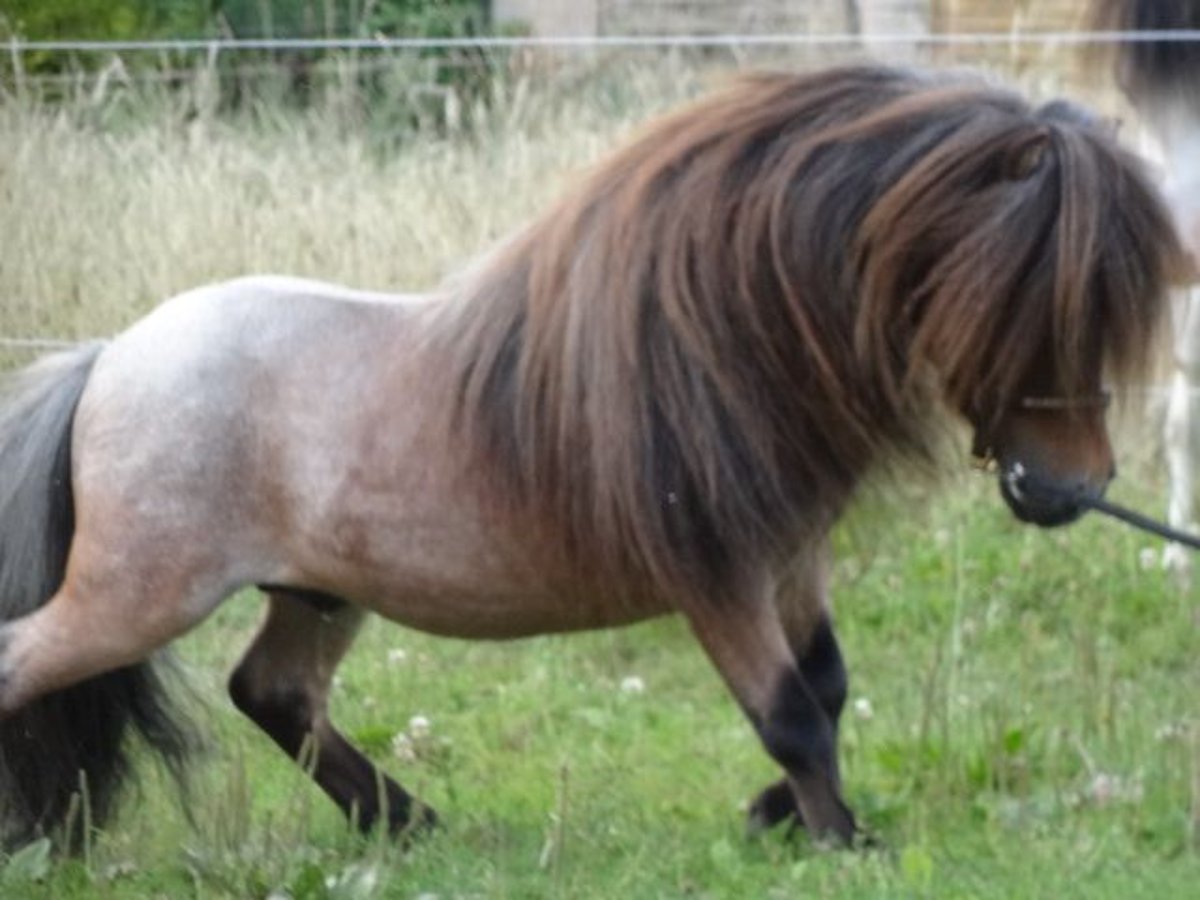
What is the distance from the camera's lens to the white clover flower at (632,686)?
24.4 ft

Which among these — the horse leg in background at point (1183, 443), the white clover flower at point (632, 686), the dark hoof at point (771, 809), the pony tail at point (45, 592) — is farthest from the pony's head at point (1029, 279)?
the horse leg in background at point (1183, 443)

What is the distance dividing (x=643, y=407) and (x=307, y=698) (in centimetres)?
121

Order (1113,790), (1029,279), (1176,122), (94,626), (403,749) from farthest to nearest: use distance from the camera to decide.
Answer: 1. (1176,122)
2. (403,749)
3. (1113,790)
4. (94,626)
5. (1029,279)

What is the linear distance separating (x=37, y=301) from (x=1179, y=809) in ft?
16.5

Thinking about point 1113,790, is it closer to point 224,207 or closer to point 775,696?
point 775,696

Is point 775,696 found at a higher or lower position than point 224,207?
higher

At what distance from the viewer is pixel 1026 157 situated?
4902mm

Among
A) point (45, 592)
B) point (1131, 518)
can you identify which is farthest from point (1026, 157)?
point (45, 592)

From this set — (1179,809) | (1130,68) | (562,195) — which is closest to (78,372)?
(562,195)

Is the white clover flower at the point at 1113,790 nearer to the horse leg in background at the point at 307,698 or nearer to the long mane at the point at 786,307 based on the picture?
the long mane at the point at 786,307

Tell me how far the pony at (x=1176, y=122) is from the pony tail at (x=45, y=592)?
2.91 m

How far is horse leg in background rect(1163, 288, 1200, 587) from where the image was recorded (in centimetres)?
776

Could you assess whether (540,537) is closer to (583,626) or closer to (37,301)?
(583,626)

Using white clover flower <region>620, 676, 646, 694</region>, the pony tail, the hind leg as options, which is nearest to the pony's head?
the hind leg
